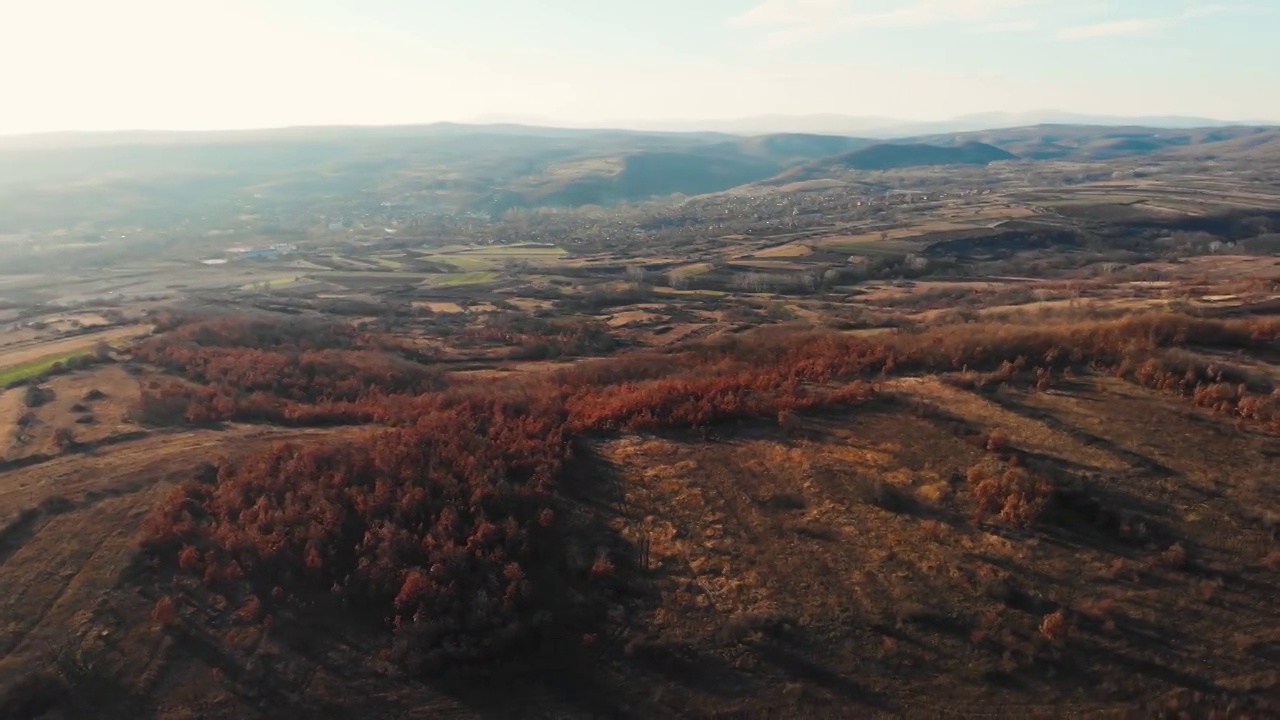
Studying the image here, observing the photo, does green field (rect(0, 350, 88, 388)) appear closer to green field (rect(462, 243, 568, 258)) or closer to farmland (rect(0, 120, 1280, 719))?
farmland (rect(0, 120, 1280, 719))

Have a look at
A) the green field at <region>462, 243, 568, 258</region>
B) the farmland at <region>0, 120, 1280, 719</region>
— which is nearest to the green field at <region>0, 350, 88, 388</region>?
the farmland at <region>0, 120, 1280, 719</region>

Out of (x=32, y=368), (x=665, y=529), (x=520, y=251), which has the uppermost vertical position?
(x=32, y=368)

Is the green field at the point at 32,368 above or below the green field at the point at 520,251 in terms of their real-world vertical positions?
above

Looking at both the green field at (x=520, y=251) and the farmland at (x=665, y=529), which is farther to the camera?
the green field at (x=520, y=251)

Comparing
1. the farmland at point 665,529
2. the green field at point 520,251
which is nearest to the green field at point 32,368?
the farmland at point 665,529

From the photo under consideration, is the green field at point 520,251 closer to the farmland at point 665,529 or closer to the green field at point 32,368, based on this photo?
the farmland at point 665,529

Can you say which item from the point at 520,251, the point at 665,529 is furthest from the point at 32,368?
the point at 520,251

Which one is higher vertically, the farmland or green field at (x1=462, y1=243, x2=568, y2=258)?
the farmland

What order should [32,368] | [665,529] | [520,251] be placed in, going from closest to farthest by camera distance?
1. [665,529]
2. [32,368]
3. [520,251]

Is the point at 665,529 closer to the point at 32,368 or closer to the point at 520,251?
the point at 32,368
